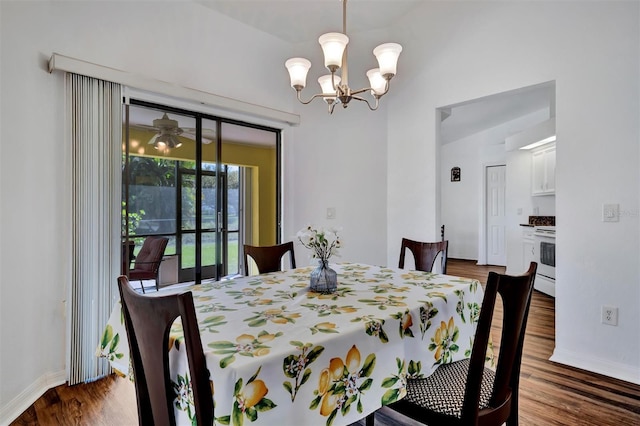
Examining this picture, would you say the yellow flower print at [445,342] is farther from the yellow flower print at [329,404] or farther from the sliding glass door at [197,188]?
the sliding glass door at [197,188]

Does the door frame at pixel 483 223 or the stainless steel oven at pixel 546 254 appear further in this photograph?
the door frame at pixel 483 223

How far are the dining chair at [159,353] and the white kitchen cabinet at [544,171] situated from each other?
523 cm

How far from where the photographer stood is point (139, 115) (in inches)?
107

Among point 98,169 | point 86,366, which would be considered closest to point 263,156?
point 98,169

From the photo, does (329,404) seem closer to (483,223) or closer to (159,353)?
(159,353)

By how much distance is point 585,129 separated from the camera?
2469 millimetres

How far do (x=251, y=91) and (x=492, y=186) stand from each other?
18.2 ft

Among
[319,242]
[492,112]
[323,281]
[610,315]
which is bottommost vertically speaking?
[610,315]

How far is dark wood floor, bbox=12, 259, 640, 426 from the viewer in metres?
1.84

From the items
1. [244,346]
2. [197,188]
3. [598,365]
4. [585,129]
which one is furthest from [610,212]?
[197,188]

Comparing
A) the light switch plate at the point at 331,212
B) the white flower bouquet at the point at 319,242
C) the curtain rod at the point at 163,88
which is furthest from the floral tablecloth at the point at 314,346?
the light switch plate at the point at 331,212

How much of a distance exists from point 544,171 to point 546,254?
1.34 metres

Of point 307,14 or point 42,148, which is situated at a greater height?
point 307,14

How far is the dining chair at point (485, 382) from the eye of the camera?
110cm
